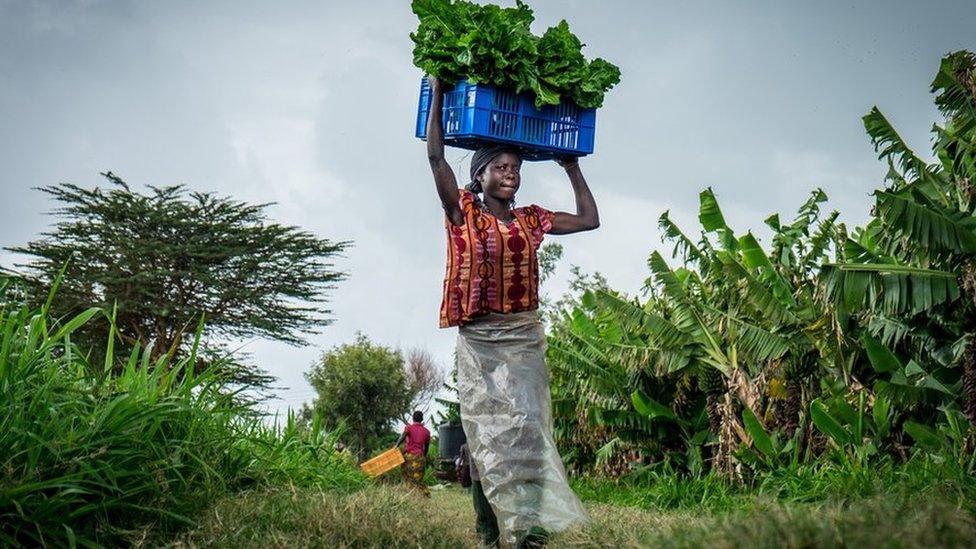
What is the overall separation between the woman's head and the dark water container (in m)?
16.0

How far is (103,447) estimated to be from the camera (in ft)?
19.1

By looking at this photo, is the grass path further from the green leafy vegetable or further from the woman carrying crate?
the green leafy vegetable

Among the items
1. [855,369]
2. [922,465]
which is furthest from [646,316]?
[922,465]

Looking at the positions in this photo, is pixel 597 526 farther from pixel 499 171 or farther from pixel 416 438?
pixel 416 438

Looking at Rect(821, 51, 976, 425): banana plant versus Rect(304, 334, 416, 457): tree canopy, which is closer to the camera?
Rect(821, 51, 976, 425): banana plant

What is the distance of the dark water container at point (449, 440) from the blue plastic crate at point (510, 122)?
15754 mm

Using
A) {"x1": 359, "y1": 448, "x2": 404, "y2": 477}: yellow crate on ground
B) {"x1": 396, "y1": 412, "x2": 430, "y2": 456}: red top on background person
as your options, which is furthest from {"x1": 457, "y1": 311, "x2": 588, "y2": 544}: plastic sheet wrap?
{"x1": 396, "y1": 412, "x2": 430, "y2": 456}: red top on background person

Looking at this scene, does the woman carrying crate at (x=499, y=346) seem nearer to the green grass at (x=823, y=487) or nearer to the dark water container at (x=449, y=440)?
the green grass at (x=823, y=487)

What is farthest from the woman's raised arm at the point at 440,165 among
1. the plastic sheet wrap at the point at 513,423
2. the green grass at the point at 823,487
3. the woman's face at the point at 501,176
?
the green grass at the point at 823,487

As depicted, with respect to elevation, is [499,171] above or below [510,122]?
below

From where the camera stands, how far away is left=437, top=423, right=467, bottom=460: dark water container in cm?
2200

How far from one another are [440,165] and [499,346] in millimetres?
1094

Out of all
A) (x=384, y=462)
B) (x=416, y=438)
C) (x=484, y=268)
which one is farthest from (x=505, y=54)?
(x=416, y=438)

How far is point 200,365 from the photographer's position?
55.3ft
